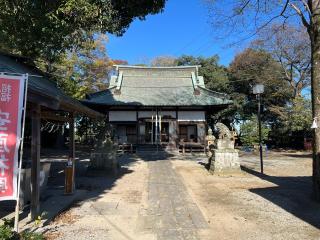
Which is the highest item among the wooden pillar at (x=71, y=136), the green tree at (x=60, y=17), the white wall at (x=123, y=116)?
the green tree at (x=60, y=17)

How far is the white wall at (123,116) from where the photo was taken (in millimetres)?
29750

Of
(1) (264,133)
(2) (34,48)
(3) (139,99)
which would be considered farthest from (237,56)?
(2) (34,48)

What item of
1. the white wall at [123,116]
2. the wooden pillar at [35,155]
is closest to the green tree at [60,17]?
the wooden pillar at [35,155]

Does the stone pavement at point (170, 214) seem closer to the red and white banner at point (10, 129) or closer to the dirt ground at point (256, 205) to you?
Answer: the dirt ground at point (256, 205)

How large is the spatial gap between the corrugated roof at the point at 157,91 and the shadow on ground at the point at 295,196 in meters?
15.0

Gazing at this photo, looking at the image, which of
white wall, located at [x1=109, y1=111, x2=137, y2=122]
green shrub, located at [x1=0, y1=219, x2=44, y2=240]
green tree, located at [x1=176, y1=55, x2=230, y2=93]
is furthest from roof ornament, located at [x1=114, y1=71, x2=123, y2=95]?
green shrub, located at [x1=0, y1=219, x2=44, y2=240]

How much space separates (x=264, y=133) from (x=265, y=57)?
25.1 ft

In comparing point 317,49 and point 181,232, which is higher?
point 317,49

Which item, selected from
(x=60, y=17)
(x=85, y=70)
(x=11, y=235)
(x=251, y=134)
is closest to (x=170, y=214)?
(x=11, y=235)

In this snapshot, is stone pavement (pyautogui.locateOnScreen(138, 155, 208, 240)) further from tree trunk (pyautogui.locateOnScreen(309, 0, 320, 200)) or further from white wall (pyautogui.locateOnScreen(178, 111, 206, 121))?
white wall (pyautogui.locateOnScreen(178, 111, 206, 121))

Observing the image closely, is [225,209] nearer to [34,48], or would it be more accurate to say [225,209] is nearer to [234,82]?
[34,48]

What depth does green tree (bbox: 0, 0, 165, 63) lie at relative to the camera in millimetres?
9656

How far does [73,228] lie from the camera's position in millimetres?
7242

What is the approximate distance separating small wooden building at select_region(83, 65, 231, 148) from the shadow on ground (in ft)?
49.2
